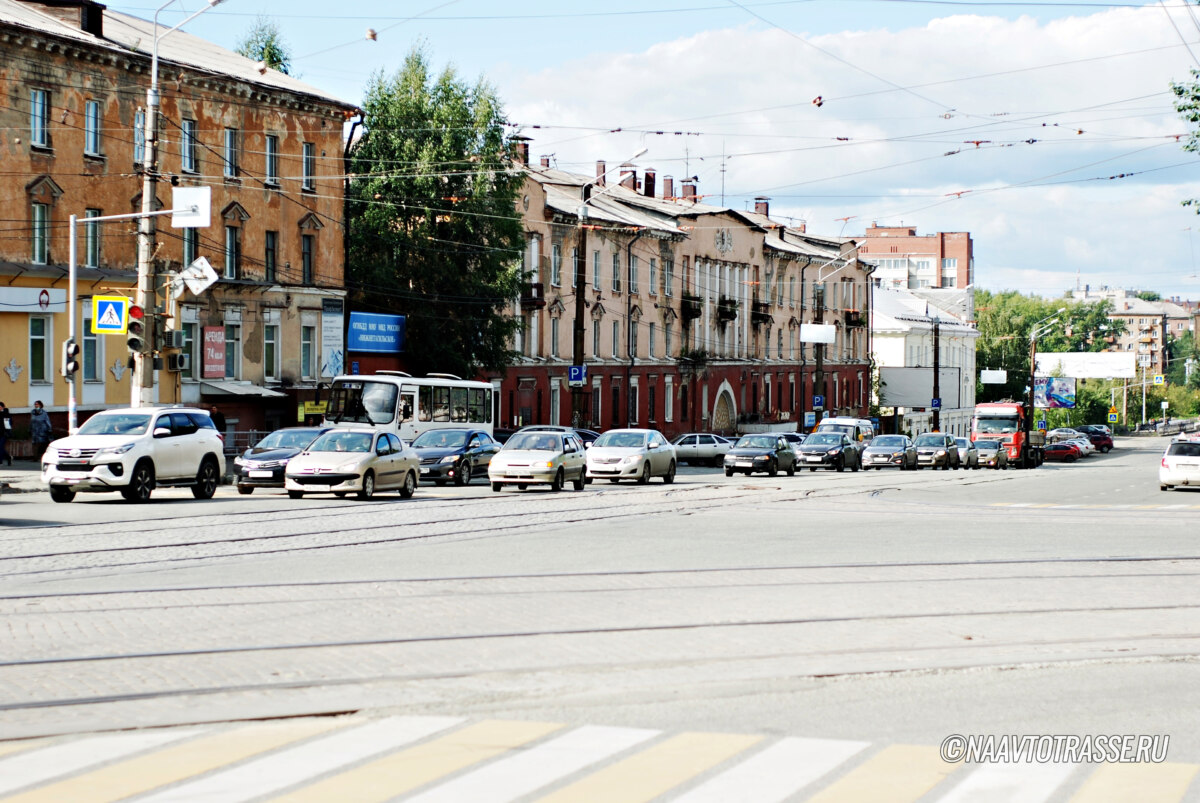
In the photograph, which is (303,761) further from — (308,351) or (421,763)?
(308,351)

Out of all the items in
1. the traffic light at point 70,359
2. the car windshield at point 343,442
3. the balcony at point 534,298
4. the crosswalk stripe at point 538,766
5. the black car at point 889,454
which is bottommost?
the black car at point 889,454

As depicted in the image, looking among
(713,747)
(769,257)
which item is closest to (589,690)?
(713,747)

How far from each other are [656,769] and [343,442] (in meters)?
21.9

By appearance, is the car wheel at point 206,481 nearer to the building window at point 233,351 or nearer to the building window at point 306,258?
the building window at point 233,351

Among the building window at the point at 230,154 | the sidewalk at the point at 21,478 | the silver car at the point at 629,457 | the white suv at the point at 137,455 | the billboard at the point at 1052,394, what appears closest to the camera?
the white suv at the point at 137,455

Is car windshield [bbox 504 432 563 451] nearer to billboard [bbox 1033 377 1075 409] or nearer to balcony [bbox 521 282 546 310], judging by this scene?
balcony [bbox 521 282 546 310]

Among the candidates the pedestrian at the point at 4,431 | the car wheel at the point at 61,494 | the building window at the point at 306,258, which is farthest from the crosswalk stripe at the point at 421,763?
the building window at the point at 306,258

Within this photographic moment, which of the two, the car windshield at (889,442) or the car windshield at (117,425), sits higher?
the car windshield at (117,425)

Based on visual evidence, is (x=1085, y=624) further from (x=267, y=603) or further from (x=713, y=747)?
(x=267, y=603)

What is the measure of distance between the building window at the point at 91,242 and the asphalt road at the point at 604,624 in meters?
21.2

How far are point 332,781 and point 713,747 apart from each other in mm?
1980

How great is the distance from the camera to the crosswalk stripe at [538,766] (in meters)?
6.81

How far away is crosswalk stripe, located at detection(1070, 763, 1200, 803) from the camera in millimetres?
6777

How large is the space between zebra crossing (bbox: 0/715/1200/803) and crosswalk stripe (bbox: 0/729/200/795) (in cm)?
1
